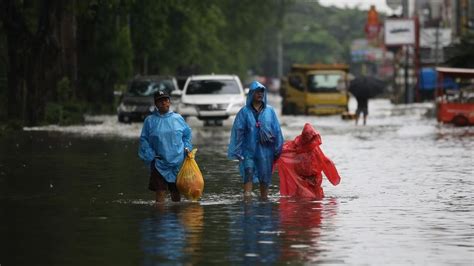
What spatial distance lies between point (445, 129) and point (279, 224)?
2947cm

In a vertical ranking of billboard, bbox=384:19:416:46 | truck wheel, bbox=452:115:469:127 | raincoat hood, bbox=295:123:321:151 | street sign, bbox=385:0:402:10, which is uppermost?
street sign, bbox=385:0:402:10

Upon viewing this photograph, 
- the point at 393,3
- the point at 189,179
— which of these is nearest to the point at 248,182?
the point at 189,179

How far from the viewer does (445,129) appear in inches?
1770

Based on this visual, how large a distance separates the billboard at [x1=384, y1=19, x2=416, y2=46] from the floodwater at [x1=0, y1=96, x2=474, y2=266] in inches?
2680

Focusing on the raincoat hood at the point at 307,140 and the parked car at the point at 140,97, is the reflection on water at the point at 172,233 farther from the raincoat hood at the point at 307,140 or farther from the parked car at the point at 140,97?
the parked car at the point at 140,97

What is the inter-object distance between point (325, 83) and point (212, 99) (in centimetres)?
1802

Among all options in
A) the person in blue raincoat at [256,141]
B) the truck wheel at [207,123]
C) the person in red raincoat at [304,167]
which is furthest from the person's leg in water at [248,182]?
the truck wheel at [207,123]

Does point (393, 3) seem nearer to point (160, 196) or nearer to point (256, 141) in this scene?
point (256, 141)

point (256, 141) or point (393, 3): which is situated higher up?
point (393, 3)

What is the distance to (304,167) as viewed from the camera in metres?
20.0

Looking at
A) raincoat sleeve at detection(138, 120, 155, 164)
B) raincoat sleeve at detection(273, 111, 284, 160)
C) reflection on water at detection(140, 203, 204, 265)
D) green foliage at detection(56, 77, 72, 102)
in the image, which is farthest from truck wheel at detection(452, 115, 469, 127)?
raincoat sleeve at detection(138, 120, 155, 164)

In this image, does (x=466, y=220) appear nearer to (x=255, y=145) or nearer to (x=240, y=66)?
(x=255, y=145)

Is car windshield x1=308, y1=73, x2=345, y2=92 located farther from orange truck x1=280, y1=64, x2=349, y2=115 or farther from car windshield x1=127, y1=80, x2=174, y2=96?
car windshield x1=127, y1=80, x2=174, y2=96

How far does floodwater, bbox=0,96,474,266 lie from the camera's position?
13227 millimetres
